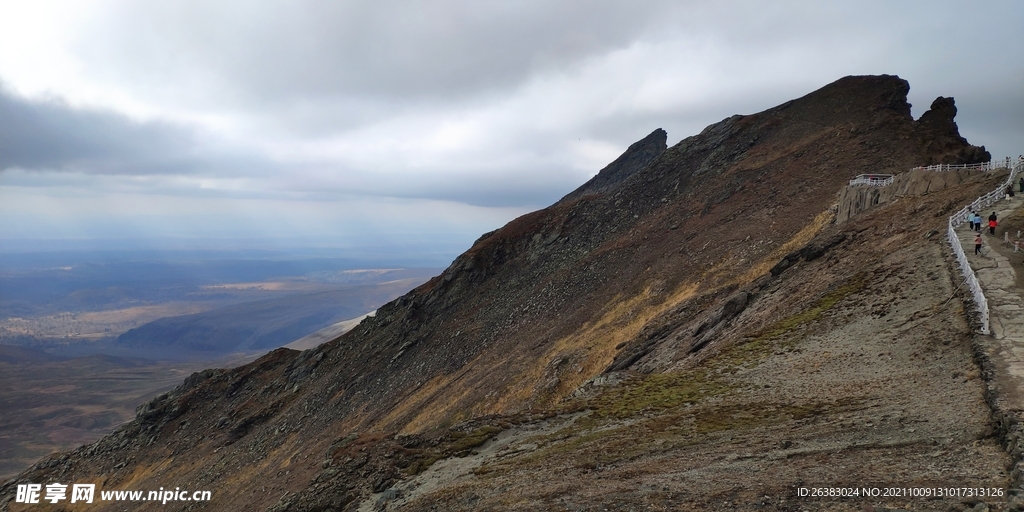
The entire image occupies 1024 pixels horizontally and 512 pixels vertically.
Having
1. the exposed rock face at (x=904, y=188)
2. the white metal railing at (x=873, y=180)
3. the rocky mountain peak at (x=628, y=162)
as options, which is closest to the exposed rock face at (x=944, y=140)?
the white metal railing at (x=873, y=180)

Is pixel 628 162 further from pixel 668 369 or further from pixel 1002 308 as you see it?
pixel 1002 308

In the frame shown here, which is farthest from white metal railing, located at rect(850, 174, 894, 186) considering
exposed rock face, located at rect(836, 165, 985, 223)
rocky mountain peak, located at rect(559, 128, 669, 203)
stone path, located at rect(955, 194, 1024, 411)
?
rocky mountain peak, located at rect(559, 128, 669, 203)

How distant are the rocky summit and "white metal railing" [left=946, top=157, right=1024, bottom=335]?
0.58 meters

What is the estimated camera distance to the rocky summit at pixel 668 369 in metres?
14.5

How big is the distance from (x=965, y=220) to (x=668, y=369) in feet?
54.5

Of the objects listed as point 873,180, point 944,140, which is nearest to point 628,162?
point 944,140

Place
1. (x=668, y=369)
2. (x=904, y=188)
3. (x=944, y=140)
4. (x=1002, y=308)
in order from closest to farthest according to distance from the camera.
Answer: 1. (x=1002, y=308)
2. (x=668, y=369)
3. (x=904, y=188)
4. (x=944, y=140)

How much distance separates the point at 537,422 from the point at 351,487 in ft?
25.0

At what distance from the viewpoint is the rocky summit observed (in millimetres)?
14516

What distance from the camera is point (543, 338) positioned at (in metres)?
48.2

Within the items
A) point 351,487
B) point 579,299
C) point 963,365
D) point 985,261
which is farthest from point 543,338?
point 963,365

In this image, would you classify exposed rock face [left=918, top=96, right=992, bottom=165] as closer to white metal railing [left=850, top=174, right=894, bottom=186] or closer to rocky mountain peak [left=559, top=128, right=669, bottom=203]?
white metal railing [left=850, top=174, right=894, bottom=186]

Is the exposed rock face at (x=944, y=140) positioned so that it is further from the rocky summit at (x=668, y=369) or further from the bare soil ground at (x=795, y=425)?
the bare soil ground at (x=795, y=425)

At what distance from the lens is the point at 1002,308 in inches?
746
